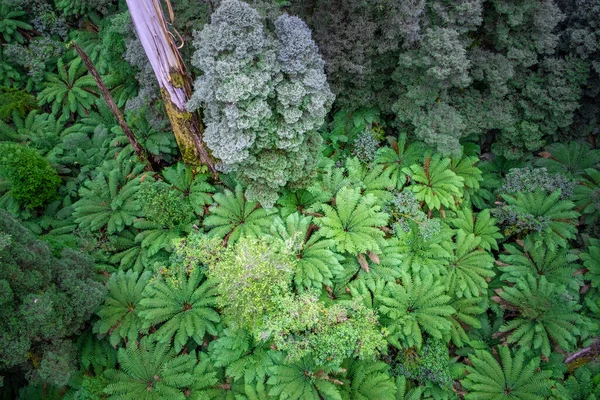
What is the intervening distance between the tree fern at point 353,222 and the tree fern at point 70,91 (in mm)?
7350

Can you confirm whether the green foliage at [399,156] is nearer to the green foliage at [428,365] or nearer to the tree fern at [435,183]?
the tree fern at [435,183]

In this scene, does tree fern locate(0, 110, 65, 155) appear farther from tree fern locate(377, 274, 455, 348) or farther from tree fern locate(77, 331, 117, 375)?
tree fern locate(377, 274, 455, 348)

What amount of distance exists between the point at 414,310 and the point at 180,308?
478 centimetres

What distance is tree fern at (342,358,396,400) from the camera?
7.27 m

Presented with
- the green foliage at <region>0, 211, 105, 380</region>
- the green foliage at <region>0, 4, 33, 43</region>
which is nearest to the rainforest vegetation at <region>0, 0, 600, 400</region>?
the green foliage at <region>0, 211, 105, 380</region>

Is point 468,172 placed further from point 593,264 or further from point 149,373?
point 149,373

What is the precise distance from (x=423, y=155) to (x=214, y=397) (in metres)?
7.16

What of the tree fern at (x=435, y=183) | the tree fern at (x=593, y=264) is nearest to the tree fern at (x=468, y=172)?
the tree fern at (x=435, y=183)

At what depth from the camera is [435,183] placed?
9.46 metres

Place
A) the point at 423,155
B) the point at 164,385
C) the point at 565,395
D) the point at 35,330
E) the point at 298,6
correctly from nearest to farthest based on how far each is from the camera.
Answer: the point at 35,330
the point at 164,385
the point at 565,395
the point at 298,6
the point at 423,155

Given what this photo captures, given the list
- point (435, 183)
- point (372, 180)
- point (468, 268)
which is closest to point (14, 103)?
point (372, 180)

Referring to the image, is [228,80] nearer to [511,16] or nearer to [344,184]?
[344,184]

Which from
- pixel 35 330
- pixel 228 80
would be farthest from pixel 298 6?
pixel 35 330

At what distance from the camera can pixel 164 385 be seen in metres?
7.23
